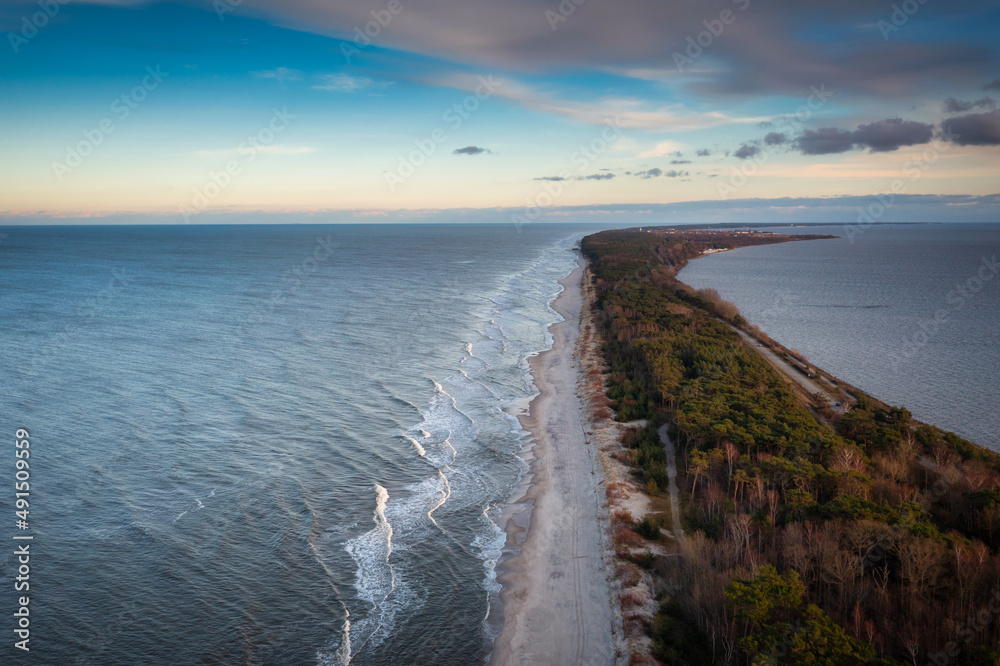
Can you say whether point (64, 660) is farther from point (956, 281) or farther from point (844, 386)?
point (956, 281)

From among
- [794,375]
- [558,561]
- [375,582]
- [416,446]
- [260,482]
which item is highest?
[260,482]

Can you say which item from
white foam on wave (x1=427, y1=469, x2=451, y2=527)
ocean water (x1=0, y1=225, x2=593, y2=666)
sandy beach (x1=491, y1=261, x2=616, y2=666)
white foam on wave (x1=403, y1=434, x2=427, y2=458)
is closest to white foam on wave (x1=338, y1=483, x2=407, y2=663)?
ocean water (x1=0, y1=225, x2=593, y2=666)

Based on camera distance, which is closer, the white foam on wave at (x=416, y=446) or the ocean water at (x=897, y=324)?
the white foam on wave at (x=416, y=446)

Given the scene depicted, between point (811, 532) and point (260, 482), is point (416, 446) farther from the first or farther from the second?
point (811, 532)

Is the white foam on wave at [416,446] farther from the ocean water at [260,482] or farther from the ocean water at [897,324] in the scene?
the ocean water at [897,324]

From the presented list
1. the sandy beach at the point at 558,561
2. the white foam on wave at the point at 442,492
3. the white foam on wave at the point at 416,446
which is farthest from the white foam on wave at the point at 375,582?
the white foam on wave at the point at 416,446

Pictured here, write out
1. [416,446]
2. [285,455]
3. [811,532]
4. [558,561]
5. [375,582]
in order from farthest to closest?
[416,446] → [285,455] → [558,561] → [375,582] → [811,532]

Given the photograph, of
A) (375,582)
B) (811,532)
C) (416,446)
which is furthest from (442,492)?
(811,532)

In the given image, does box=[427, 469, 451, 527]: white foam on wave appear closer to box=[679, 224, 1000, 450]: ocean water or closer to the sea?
the sea
